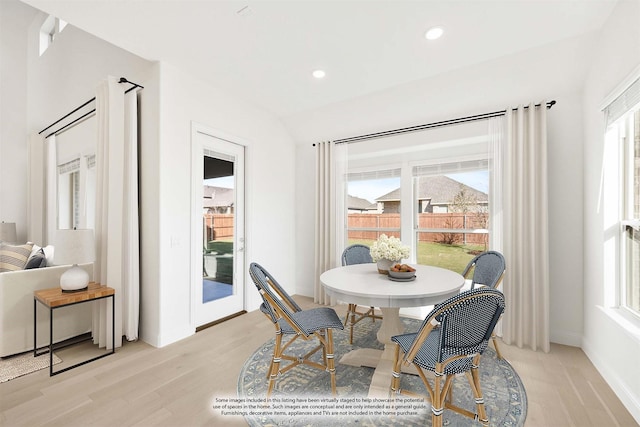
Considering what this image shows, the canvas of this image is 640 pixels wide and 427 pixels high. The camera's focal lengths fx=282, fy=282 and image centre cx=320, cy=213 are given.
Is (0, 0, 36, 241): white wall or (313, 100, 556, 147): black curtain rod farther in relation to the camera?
(0, 0, 36, 241): white wall

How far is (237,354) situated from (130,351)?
39.5 inches

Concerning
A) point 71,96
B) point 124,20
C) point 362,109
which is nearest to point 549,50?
point 362,109

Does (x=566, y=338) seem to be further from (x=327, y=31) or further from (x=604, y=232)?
(x=327, y=31)

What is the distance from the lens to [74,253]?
7.79 feet

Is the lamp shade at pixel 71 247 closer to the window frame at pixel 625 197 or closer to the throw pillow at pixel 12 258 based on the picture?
the throw pillow at pixel 12 258

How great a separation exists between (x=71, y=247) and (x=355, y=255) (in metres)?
2.72

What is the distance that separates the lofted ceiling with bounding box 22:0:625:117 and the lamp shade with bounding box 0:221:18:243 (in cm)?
414

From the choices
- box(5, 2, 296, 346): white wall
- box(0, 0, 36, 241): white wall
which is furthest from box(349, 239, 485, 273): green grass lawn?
box(0, 0, 36, 241): white wall

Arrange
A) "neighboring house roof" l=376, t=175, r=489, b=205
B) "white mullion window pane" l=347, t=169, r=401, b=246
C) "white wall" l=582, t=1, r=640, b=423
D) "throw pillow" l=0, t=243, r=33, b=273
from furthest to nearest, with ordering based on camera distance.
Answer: "white mullion window pane" l=347, t=169, r=401, b=246, "neighboring house roof" l=376, t=175, r=489, b=205, "throw pillow" l=0, t=243, r=33, b=273, "white wall" l=582, t=1, r=640, b=423

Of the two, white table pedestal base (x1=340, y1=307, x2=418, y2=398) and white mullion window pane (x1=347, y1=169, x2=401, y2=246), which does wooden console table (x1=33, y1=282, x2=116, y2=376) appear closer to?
white table pedestal base (x1=340, y1=307, x2=418, y2=398)

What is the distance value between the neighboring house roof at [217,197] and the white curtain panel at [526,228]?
312 cm

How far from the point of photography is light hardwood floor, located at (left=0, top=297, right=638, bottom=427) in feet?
5.69

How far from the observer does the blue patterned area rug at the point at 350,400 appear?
5.65 feet

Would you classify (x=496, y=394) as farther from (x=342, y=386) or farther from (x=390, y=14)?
(x=390, y=14)
